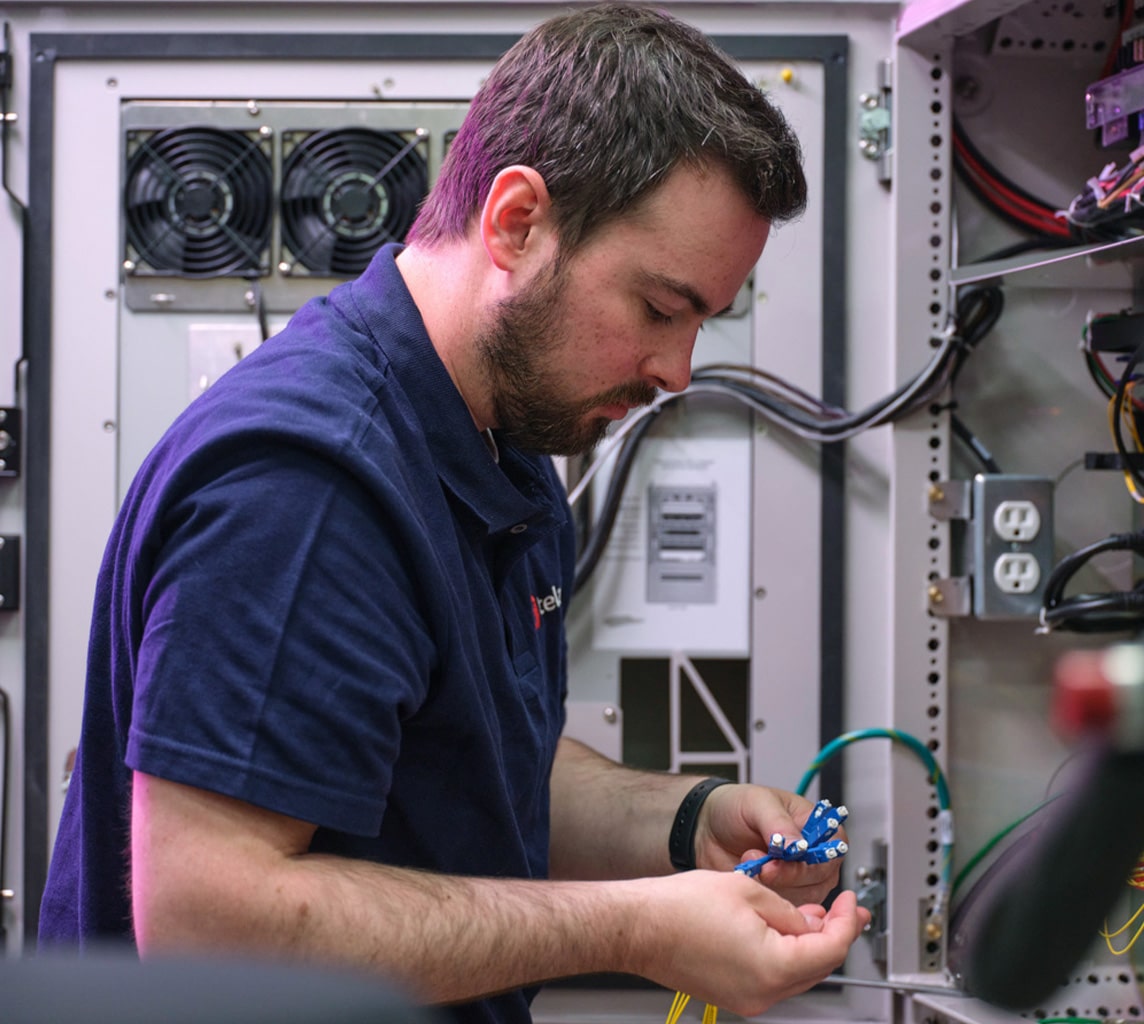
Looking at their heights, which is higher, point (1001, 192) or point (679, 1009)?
point (1001, 192)

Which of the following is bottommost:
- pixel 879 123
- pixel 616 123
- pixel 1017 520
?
pixel 1017 520

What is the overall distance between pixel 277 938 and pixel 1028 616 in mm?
1204


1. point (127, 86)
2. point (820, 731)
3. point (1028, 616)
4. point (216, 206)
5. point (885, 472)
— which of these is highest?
point (127, 86)

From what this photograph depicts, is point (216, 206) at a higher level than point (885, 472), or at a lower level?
higher

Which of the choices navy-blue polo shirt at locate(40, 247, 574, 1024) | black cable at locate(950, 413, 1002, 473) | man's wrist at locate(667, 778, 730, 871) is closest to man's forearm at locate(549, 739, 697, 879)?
man's wrist at locate(667, 778, 730, 871)

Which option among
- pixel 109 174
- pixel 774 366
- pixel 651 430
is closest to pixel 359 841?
pixel 651 430

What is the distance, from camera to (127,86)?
179 centimetres

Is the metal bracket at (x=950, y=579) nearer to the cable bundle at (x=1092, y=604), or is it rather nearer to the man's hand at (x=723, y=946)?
the cable bundle at (x=1092, y=604)

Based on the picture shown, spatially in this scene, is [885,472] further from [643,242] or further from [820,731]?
[643,242]

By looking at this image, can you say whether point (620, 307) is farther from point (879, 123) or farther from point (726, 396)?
point (879, 123)

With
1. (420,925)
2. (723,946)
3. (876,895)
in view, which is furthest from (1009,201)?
(420,925)

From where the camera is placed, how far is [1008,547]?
1610 mm

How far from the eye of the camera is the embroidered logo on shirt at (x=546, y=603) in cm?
129

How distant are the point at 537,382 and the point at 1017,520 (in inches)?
34.1
